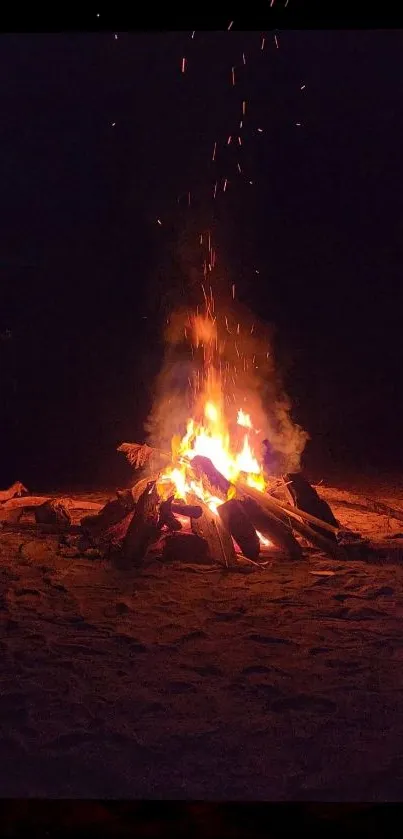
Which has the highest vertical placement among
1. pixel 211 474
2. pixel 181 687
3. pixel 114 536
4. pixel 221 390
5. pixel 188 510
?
pixel 221 390

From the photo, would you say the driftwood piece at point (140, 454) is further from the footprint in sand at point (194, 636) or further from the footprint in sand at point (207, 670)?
the footprint in sand at point (207, 670)

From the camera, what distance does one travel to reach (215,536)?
234 inches

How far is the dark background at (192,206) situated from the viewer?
1578 centimetres

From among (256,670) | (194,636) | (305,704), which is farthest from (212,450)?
(305,704)

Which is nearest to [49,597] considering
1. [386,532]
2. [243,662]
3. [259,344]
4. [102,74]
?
[243,662]

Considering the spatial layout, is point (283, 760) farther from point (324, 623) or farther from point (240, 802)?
point (324, 623)

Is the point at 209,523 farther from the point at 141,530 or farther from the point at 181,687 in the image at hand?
the point at 181,687

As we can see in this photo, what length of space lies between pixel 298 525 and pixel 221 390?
238 centimetres

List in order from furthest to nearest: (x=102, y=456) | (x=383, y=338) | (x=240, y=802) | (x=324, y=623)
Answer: (x=383, y=338) < (x=102, y=456) < (x=324, y=623) < (x=240, y=802)

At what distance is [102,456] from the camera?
10914 millimetres

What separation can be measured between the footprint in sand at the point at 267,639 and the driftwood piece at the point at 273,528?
1727 mm

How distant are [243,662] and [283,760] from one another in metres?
0.97

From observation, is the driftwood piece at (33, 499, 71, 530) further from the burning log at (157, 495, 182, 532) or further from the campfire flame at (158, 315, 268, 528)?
the burning log at (157, 495, 182, 532)

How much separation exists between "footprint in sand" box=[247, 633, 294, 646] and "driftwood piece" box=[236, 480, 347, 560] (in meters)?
1.84
